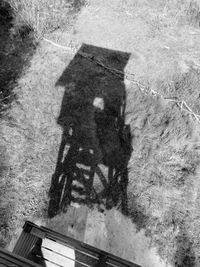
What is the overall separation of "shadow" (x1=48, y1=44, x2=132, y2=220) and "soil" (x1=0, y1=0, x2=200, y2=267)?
0.07ft

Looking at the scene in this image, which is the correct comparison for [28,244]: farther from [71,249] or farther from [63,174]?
[63,174]

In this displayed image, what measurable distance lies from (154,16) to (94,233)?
727cm

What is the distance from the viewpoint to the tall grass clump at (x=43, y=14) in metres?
7.19

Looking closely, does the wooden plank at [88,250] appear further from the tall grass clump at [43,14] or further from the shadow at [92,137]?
the tall grass clump at [43,14]

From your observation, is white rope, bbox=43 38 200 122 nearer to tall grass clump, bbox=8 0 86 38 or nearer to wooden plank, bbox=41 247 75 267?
tall grass clump, bbox=8 0 86 38

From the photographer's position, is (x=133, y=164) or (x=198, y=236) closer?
(x=198, y=236)

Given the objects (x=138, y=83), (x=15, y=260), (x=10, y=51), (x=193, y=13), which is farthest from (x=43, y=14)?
(x=15, y=260)

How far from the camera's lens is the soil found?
4.12 m

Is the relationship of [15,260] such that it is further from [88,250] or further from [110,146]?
[110,146]

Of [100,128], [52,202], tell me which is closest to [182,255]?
[52,202]

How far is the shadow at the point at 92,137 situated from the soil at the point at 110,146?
0.02 metres

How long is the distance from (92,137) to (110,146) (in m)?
0.45

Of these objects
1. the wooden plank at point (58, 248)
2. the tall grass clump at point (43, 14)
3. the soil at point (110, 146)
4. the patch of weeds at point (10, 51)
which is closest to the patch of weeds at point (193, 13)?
the soil at point (110, 146)

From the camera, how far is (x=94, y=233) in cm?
409
